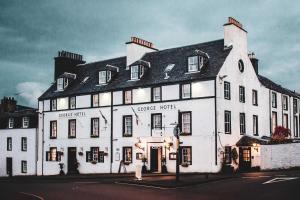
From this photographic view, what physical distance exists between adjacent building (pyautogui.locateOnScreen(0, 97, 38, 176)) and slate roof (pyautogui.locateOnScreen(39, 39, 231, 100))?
4719 millimetres

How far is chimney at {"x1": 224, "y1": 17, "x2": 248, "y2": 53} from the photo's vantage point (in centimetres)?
3778

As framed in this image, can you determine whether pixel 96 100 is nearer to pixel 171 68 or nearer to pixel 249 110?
pixel 171 68

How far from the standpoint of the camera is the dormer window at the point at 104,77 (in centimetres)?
4400

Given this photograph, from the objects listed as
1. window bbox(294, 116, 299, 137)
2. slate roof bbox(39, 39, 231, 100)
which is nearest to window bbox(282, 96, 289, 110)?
window bbox(294, 116, 299, 137)

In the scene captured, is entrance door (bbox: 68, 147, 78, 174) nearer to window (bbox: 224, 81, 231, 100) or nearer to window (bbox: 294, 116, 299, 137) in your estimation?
window (bbox: 224, 81, 231, 100)

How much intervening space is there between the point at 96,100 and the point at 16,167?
1611 centimetres

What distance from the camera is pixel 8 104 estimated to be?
61.8 metres

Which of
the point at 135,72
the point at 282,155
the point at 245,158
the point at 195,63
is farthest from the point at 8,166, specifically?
the point at 282,155

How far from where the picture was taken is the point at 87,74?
48.3 meters

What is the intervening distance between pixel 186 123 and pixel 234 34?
355 inches

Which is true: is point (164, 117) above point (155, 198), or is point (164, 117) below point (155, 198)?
above

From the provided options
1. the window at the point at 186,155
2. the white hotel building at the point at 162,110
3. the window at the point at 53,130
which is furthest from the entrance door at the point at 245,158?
the window at the point at 53,130

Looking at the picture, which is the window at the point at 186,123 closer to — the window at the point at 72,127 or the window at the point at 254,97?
the window at the point at 254,97

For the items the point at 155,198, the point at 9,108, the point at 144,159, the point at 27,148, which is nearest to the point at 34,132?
the point at 27,148
